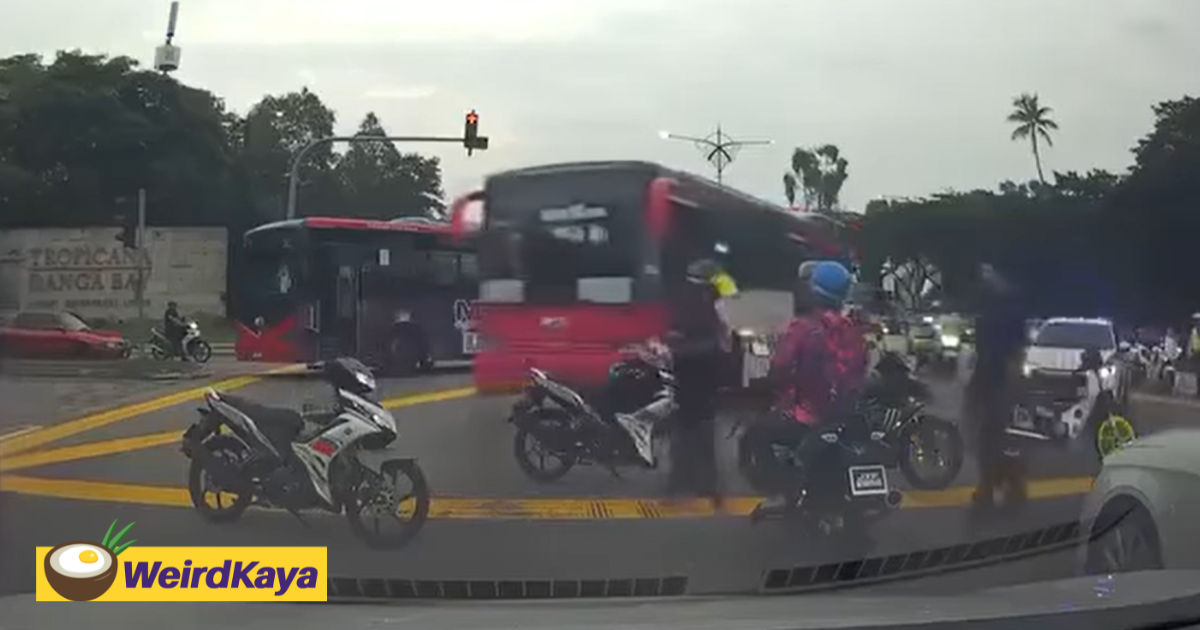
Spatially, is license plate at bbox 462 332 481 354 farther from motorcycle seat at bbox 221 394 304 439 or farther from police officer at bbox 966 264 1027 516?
police officer at bbox 966 264 1027 516

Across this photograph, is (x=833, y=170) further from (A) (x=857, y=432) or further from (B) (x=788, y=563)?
(B) (x=788, y=563)

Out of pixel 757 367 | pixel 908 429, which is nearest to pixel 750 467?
pixel 757 367

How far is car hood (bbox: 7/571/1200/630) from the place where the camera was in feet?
10.6

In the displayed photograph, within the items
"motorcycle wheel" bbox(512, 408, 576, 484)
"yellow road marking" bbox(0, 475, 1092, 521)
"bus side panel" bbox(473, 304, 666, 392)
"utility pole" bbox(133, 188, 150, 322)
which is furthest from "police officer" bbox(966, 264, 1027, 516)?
"utility pole" bbox(133, 188, 150, 322)

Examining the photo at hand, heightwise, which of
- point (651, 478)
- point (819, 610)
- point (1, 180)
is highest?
point (1, 180)

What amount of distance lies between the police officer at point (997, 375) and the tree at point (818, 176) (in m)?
0.58

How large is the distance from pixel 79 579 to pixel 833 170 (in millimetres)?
2342

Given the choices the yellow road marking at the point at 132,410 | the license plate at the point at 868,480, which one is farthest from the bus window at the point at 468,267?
the license plate at the point at 868,480

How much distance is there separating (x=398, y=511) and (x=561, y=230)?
854 millimetres

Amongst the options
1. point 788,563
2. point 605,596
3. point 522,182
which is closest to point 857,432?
point 788,563

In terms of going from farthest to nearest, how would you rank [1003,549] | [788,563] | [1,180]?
[1003,549] → [788,563] → [1,180]

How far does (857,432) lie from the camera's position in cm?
379

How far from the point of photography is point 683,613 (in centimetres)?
344

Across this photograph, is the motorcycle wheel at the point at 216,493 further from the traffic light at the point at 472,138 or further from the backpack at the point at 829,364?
the backpack at the point at 829,364
